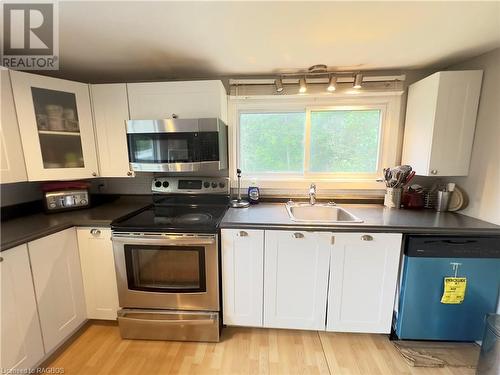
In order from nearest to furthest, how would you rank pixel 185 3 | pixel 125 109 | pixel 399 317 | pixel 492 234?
1. pixel 185 3
2. pixel 492 234
3. pixel 399 317
4. pixel 125 109

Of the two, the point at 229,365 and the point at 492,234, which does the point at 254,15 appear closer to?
the point at 492,234

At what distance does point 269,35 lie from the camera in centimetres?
132

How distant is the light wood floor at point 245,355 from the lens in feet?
4.65

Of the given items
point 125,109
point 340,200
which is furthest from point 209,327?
point 125,109

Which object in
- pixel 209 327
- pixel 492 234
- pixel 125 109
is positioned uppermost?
pixel 125 109

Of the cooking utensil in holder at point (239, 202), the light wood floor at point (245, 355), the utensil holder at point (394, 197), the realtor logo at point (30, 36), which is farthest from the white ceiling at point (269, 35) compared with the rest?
the light wood floor at point (245, 355)

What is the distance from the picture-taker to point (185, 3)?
3.40ft

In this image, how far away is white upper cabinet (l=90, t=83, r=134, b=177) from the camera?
1792 millimetres

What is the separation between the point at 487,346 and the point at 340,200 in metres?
1.29

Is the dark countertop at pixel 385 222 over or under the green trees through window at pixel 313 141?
under

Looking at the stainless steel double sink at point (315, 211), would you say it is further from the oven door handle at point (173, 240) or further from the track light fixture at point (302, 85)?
the track light fixture at point (302, 85)

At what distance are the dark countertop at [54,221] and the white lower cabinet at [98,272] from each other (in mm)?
79

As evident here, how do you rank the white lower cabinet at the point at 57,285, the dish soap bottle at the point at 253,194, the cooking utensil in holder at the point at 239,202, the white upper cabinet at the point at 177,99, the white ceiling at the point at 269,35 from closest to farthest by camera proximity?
the white ceiling at the point at 269,35 < the white lower cabinet at the point at 57,285 < the white upper cabinet at the point at 177,99 < the cooking utensil in holder at the point at 239,202 < the dish soap bottle at the point at 253,194

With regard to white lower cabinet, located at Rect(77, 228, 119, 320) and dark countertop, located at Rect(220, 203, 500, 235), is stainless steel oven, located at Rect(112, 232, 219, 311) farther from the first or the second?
dark countertop, located at Rect(220, 203, 500, 235)
